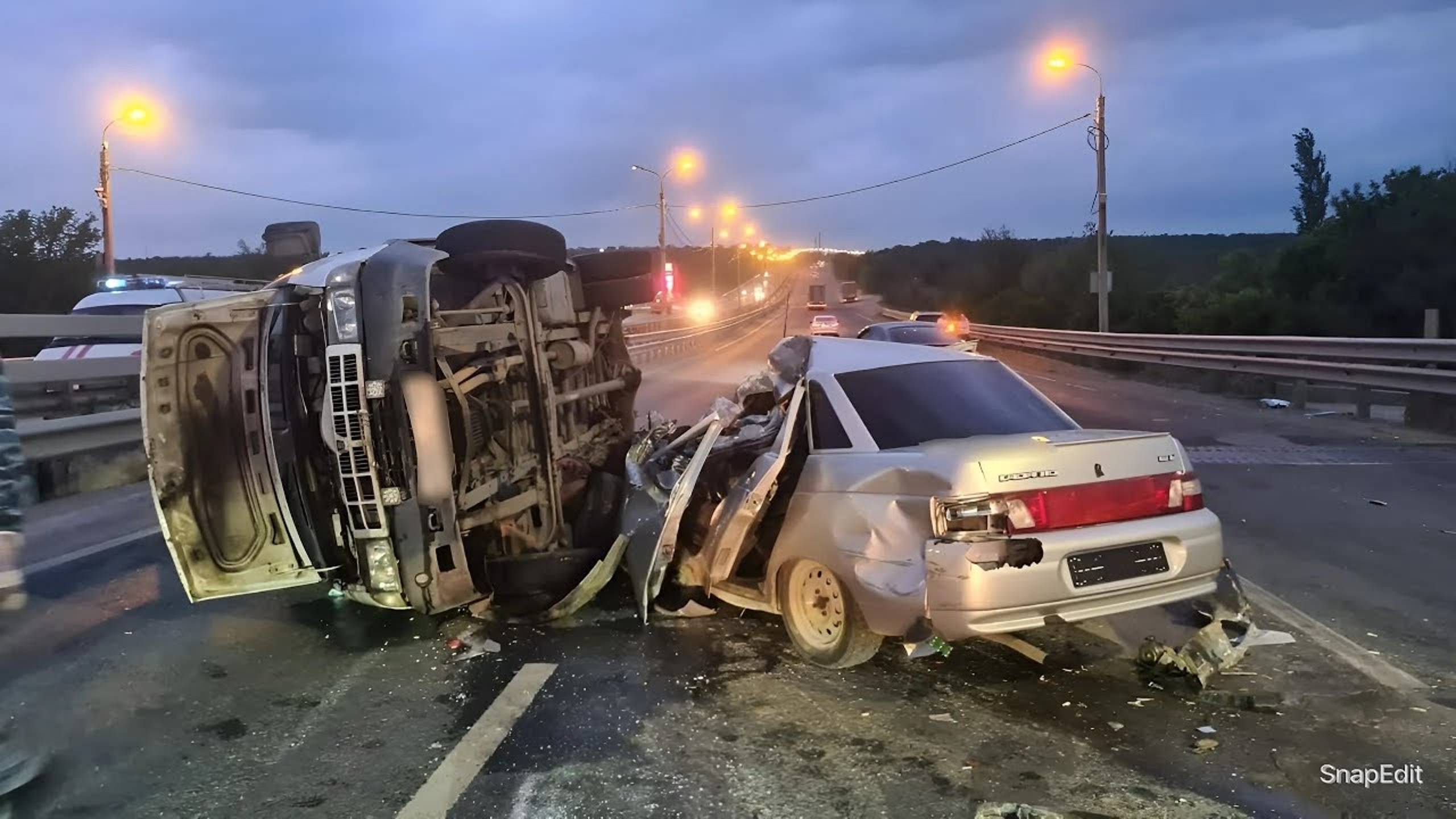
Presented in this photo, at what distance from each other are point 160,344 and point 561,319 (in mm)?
2857

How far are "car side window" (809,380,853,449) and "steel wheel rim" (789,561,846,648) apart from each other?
0.56 meters

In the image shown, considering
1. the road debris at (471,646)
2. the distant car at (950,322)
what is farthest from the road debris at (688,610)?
the distant car at (950,322)

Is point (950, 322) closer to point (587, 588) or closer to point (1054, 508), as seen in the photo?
point (587, 588)

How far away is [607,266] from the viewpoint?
26.9 feet

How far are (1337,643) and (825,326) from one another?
40.5 metres

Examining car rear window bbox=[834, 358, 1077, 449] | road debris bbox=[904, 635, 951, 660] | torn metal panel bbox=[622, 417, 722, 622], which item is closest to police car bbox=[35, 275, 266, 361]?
torn metal panel bbox=[622, 417, 722, 622]

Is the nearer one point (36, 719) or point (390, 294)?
point (36, 719)

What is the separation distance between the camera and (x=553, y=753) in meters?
3.96

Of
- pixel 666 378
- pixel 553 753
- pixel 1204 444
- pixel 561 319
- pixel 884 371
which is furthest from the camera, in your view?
pixel 666 378

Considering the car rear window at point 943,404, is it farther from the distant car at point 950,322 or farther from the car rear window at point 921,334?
the distant car at point 950,322

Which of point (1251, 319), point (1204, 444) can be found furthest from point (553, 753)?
point (1251, 319)

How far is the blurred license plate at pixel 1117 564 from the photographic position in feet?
13.6

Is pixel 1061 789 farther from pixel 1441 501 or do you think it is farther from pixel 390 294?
pixel 1441 501

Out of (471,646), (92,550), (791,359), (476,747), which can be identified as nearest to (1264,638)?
(791,359)
